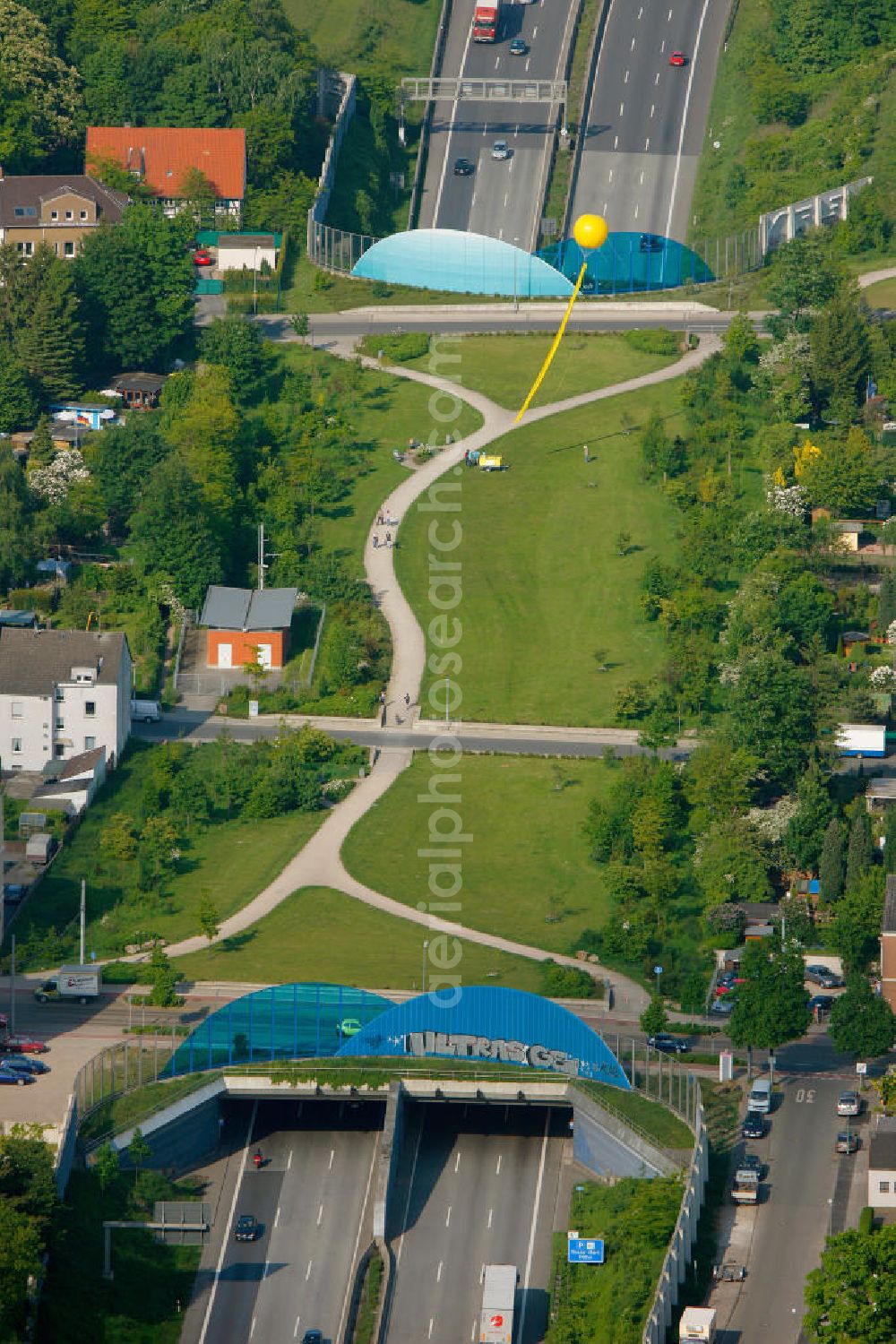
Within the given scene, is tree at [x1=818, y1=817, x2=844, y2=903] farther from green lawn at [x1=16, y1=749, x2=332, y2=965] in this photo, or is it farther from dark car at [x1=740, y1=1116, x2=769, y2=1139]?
green lawn at [x1=16, y1=749, x2=332, y2=965]

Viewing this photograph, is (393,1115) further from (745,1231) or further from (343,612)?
(343,612)

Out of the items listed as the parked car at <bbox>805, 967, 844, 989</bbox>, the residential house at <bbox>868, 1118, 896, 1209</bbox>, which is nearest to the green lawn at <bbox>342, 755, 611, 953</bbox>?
the parked car at <bbox>805, 967, 844, 989</bbox>

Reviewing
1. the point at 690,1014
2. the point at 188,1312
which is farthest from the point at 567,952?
the point at 188,1312

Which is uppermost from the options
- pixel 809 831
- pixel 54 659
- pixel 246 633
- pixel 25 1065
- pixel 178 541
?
pixel 178 541

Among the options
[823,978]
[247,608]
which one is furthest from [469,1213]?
[247,608]

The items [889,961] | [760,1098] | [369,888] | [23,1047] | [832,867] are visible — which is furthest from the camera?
[369,888]

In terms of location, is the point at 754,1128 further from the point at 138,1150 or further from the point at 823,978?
the point at 138,1150
